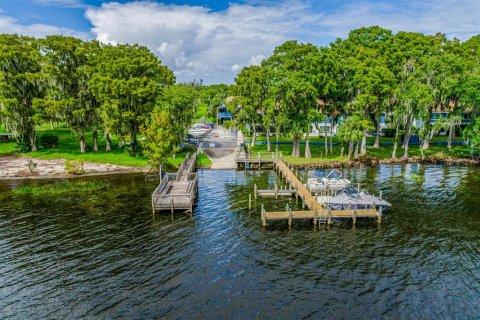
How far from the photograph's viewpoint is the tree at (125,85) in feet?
181

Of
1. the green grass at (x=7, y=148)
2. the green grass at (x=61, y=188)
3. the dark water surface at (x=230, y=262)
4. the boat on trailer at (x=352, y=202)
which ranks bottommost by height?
the dark water surface at (x=230, y=262)

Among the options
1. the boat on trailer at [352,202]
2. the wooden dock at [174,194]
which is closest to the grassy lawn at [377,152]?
the wooden dock at [174,194]

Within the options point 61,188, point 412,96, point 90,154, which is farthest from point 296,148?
point 61,188

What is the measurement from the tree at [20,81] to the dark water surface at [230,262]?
25.3 m

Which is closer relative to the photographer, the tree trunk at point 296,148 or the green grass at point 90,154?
the green grass at point 90,154

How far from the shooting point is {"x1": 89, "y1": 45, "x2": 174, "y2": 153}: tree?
55.3m

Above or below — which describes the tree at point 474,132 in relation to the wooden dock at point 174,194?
above

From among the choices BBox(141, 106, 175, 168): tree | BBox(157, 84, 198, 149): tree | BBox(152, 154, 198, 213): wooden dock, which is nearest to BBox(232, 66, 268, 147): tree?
BBox(157, 84, 198, 149): tree

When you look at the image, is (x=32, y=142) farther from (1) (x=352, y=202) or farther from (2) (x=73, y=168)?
(1) (x=352, y=202)

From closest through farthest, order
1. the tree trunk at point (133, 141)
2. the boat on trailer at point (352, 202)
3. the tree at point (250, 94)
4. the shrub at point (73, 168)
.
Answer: the boat on trailer at point (352, 202)
the shrub at point (73, 168)
the tree trunk at point (133, 141)
the tree at point (250, 94)

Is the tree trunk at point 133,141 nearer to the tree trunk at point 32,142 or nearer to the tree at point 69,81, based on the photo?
the tree at point 69,81

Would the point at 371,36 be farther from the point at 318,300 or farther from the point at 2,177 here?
the point at 2,177

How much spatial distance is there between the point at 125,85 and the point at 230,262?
3962cm

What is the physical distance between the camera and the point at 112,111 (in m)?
56.0
